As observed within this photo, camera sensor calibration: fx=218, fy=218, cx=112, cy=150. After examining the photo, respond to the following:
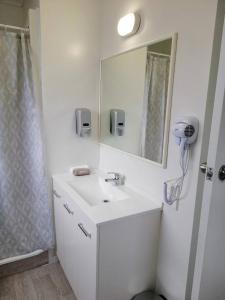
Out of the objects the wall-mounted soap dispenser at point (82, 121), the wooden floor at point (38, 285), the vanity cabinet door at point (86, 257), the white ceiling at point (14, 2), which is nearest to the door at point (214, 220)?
the vanity cabinet door at point (86, 257)

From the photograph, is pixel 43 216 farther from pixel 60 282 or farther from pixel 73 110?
pixel 73 110

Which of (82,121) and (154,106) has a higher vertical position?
(154,106)

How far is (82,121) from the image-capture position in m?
1.93

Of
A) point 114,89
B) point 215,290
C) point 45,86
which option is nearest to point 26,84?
point 45,86

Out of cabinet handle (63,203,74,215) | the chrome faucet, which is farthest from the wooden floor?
the chrome faucet

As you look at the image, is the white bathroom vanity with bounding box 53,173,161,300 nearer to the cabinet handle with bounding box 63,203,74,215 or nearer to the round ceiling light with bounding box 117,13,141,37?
the cabinet handle with bounding box 63,203,74,215

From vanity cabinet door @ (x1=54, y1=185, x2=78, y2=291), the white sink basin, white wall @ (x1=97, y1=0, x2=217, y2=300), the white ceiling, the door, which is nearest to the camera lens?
the door

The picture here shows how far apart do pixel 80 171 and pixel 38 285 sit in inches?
39.8

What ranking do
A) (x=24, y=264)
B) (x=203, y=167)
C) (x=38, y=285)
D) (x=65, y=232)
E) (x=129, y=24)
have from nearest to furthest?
(x=203, y=167) < (x=129, y=24) < (x=65, y=232) < (x=38, y=285) < (x=24, y=264)

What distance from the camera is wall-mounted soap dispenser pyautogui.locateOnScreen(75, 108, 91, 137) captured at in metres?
1.92

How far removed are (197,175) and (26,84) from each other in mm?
1464

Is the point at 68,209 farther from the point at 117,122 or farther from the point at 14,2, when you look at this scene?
the point at 14,2

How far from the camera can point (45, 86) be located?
1798 millimetres

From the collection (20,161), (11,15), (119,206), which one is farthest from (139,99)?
(11,15)
